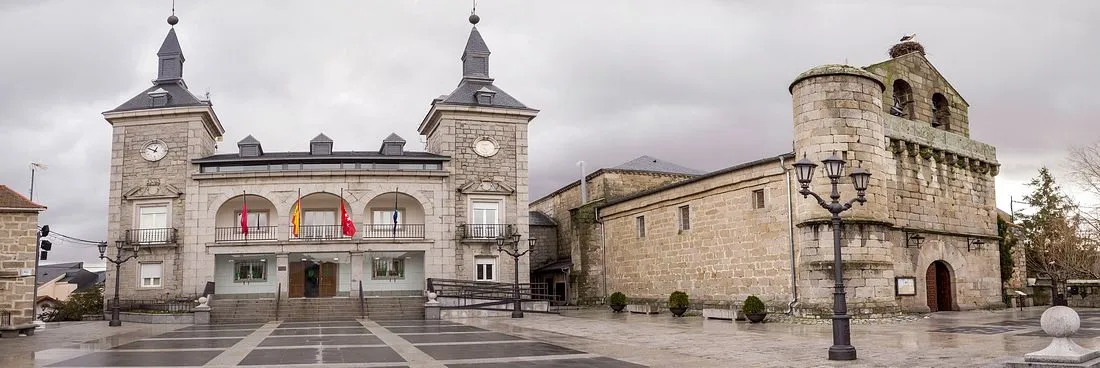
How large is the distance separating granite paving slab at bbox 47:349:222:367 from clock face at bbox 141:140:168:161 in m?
22.4

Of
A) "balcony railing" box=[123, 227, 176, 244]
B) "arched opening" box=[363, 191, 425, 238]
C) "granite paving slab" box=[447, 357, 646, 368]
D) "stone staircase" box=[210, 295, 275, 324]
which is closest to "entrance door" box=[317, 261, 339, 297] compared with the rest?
"arched opening" box=[363, 191, 425, 238]

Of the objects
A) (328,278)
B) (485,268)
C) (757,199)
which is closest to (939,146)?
(757,199)

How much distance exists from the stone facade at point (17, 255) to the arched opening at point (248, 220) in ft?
47.7

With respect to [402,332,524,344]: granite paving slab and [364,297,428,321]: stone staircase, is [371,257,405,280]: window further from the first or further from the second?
[402,332,524,344]: granite paving slab

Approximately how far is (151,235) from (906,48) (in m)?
30.5

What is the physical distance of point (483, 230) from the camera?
36.9 meters

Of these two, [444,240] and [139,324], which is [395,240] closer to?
[444,240]

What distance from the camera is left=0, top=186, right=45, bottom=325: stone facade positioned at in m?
20.8

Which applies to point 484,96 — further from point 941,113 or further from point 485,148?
point 941,113

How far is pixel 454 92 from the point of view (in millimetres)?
39594

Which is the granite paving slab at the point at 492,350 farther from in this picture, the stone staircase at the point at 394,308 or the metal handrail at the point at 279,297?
the metal handrail at the point at 279,297

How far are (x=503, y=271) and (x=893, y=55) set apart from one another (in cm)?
1804

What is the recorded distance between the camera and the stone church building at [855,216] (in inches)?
920

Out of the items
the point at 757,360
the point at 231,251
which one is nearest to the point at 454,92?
the point at 231,251
